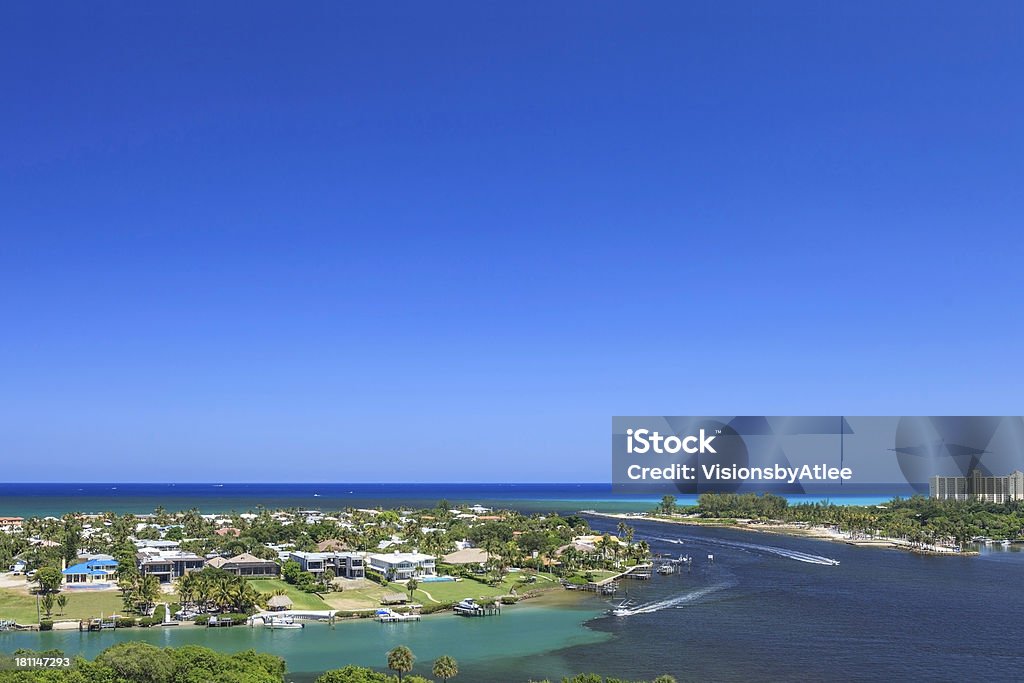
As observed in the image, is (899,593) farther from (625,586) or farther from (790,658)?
(790,658)

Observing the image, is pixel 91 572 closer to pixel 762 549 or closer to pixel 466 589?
pixel 466 589

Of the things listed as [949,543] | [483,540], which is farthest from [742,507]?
[483,540]

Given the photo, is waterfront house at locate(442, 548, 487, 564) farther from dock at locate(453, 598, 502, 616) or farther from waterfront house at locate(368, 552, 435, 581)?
dock at locate(453, 598, 502, 616)

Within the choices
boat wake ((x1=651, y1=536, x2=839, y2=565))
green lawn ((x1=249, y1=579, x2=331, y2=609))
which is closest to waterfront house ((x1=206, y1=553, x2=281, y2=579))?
green lawn ((x1=249, y1=579, x2=331, y2=609))

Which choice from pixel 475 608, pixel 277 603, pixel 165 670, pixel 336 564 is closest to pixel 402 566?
pixel 336 564

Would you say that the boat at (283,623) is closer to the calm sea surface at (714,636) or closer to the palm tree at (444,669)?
the calm sea surface at (714,636)
